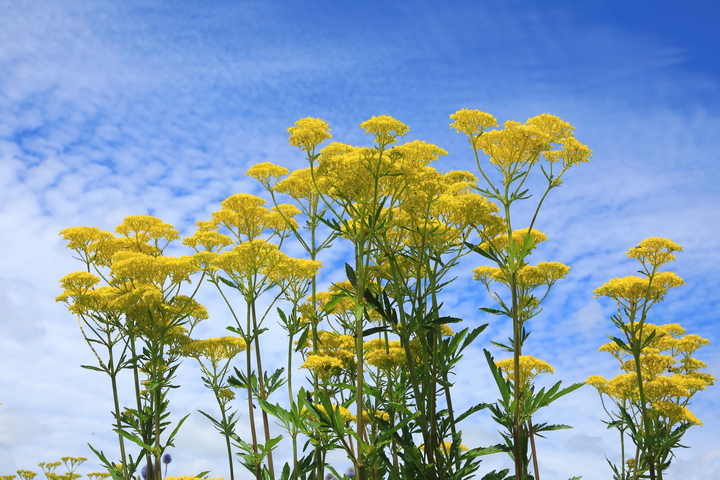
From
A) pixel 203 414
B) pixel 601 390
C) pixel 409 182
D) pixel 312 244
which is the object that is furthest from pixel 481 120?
pixel 601 390

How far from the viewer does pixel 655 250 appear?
11.2 metres

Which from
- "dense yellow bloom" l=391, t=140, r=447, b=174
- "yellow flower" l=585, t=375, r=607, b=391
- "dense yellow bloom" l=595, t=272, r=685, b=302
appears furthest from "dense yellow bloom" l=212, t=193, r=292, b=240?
"yellow flower" l=585, t=375, r=607, b=391

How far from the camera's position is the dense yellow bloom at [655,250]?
36.3 ft

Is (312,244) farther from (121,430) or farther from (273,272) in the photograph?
(121,430)

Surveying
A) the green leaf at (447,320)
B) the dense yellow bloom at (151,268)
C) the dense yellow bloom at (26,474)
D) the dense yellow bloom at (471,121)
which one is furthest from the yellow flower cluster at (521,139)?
the dense yellow bloom at (26,474)

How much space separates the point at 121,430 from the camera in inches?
394

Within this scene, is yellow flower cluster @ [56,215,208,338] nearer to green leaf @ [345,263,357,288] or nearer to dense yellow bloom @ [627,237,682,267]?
green leaf @ [345,263,357,288]

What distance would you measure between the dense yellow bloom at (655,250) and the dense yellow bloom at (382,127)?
6204mm

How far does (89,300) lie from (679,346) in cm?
1339

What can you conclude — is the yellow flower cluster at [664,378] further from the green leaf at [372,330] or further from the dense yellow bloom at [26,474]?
the dense yellow bloom at [26,474]

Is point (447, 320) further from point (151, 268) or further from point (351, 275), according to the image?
point (151, 268)

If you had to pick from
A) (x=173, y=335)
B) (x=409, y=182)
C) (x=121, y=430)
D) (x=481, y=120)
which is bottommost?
(x=121, y=430)

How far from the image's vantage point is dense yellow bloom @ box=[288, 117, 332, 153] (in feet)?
28.1

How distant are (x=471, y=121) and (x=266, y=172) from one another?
3.92 metres
